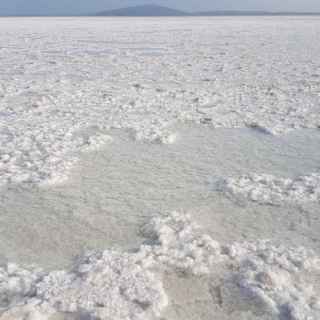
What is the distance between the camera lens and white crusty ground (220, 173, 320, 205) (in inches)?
124

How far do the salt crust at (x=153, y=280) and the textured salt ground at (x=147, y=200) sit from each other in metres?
0.16

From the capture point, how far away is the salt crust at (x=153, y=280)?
2.03 meters

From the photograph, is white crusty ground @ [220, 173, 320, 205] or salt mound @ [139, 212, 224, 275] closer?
salt mound @ [139, 212, 224, 275]

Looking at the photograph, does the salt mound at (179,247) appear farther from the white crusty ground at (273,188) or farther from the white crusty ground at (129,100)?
the white crusty ground at (129,100)

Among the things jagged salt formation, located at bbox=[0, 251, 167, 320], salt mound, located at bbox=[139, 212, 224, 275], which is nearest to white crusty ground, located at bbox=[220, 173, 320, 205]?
salt mound, located at bbox=[139, 212, 224, 275]

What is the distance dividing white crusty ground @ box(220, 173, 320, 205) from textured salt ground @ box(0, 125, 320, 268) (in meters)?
0.08

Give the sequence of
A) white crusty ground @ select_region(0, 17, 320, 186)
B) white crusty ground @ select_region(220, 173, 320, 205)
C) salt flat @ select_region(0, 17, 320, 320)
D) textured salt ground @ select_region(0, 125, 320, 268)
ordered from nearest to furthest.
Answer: salt flat @ select_region(0, 17, 320, 320), textured salt ground @ select_region(0, 125, 320, 268), white crusty ground @ select_region(220, 173, 320, 205), white crusty ground @ select_region(0, 17, 320, 186)

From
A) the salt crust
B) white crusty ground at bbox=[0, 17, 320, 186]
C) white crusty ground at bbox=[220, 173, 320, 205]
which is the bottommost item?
white crusty ground at bbox=[0, 17, 320, 186]

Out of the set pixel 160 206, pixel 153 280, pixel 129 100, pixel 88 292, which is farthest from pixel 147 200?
pixel 129 100

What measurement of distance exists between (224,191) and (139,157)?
0.95 metres

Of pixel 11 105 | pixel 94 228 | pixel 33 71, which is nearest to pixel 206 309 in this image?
pixel 94 228

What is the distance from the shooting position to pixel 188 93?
22.7 ft

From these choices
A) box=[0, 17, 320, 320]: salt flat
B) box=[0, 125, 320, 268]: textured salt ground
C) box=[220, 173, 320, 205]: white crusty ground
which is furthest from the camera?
box=[220, 173, 320, 205]: white crusty ground

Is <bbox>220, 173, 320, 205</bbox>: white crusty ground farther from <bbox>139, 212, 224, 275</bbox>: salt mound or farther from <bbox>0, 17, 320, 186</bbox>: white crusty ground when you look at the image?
<bbox>0, 17, 320, 186</bbox>: white crusty ground
